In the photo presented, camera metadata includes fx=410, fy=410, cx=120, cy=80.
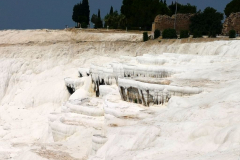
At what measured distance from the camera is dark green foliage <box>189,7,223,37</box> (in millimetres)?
30062

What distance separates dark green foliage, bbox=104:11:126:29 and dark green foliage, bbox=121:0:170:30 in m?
0.54

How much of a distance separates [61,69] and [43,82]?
5.57ft

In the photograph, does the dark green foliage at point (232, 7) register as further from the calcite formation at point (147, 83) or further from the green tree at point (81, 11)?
the calcite formation at point (147, 83)

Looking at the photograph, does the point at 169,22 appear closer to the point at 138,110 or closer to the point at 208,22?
the point at 208,22

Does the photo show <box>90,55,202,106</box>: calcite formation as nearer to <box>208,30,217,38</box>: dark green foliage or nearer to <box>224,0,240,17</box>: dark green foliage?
<box>208,30,217,38</box>: dark green foliage

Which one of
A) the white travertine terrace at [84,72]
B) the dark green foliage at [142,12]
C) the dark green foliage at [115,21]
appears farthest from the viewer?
the dark green foliage at [115,21]

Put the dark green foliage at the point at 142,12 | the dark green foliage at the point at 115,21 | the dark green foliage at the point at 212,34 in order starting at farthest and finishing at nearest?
1. the dark green foliage at the point at 115,21
2. the dark green foliage at the point at 142,12
3. the dark green foliage at the point at 212,34

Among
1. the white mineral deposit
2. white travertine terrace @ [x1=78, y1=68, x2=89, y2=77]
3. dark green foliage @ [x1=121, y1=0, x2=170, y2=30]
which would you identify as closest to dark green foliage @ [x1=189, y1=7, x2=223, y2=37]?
the white mineral deposit

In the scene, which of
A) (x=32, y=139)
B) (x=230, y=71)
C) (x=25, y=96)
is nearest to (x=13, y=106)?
(x=25, y=96)

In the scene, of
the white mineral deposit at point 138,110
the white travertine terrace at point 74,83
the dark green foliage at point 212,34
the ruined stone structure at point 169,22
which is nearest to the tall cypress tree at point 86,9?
the ruined stone structure at point 169,22

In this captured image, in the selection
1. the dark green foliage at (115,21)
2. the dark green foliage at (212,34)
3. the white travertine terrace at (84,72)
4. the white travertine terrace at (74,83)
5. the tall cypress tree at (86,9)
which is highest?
the tall cypress tree at (86,9)

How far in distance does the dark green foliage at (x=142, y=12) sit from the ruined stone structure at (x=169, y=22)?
4.91m

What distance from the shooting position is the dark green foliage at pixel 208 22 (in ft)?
98.6

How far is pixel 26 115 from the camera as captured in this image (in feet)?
77.9
